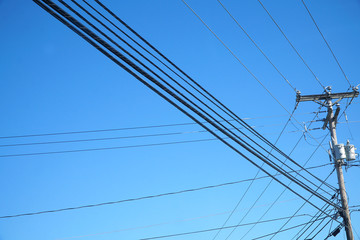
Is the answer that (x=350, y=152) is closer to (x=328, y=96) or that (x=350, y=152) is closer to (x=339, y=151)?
(x=339, y=151)

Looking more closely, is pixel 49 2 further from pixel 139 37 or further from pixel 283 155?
pixel 283 155

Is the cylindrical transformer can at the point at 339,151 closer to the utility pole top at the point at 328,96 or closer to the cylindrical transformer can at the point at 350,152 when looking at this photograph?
the cylindrical transformer can at the point at 350,152

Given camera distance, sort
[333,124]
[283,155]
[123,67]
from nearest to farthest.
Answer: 1. [123,67]
2. [283,155]
3. [333,124]

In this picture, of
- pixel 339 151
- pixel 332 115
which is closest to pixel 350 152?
pixel 339 151

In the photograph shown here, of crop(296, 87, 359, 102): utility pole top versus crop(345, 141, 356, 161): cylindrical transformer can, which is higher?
crop(296, 87, 359, 102): utility pole top

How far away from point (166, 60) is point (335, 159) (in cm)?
970

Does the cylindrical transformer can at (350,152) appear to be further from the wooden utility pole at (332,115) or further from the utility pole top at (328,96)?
the utility pole top at (328,96)

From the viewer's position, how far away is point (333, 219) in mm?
15289

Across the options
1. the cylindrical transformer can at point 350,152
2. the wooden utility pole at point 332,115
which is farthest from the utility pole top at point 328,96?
the cylindrical transformer can at point 350,152

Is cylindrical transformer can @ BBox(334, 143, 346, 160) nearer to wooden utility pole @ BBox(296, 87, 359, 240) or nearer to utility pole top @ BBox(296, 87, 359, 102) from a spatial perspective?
wooden utility pole @ BBox(296, 87, 359, 240)

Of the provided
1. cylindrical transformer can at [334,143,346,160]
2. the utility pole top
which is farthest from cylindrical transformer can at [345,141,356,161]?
the utility pole top

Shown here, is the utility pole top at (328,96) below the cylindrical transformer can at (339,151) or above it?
above

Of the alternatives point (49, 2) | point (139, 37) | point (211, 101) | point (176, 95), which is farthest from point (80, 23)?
point (211, 101)

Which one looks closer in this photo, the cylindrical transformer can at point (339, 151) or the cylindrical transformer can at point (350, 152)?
the cylindrical transformer can at point (339, 151)
